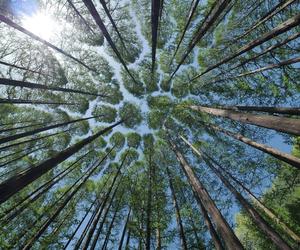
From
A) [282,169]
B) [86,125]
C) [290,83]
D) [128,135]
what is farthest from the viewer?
[128,135]

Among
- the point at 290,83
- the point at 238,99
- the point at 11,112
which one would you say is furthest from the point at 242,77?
the point at 11,112

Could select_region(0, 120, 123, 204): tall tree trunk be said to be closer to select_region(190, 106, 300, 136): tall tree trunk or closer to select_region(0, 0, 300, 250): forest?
select_region(0, 0, 300, 250): forest

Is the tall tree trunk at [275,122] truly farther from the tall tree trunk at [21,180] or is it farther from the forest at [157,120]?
the tall tree trunk at [21,180]

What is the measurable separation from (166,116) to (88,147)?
593 cm

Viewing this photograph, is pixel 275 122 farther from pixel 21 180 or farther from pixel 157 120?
pixel 157 120

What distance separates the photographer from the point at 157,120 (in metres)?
16.7

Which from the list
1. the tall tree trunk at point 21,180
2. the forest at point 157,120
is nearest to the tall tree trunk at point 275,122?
the forest at point 157,120

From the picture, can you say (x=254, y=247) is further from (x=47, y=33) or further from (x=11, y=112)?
(x=11, y=112)

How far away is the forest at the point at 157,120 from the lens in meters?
7.43

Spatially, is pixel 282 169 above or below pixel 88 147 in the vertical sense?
below

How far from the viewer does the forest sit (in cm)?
743

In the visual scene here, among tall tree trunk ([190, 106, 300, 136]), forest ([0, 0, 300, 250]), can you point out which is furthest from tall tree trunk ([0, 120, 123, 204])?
tall tree trunk ([190, 106, 300, 136])

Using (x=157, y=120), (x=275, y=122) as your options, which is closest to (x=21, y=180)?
(x=275, y=122)

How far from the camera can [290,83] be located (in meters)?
9.32
